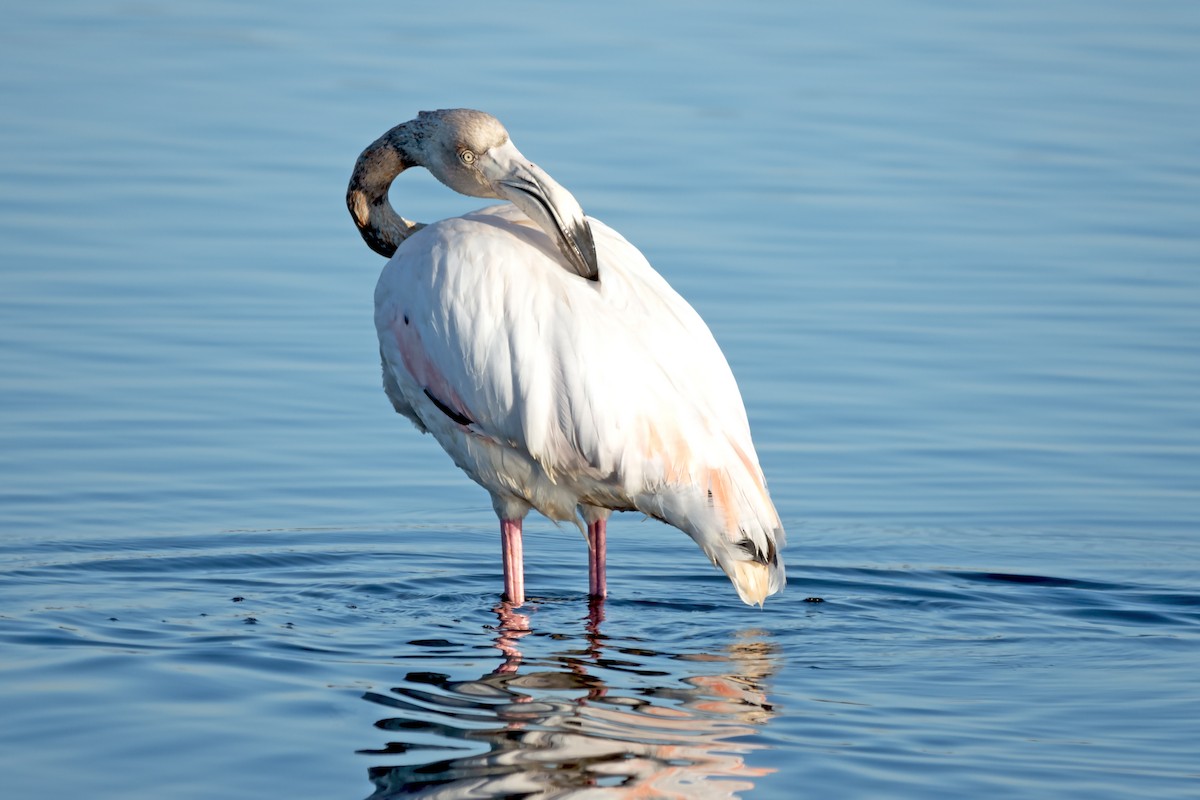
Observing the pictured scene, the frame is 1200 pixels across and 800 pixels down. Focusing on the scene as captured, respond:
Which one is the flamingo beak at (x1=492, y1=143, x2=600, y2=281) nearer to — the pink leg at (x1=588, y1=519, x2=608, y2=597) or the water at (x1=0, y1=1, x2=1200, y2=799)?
the pink leg at (x1=588, y1=519, x2=608, y2=597)

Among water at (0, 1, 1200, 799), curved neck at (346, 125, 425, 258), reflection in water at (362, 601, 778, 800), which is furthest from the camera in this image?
curved neck at (346, 125, 425, 258)

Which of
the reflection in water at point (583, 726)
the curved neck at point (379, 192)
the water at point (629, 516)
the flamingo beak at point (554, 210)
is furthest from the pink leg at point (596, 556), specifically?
the curved neck at point (379, 192)

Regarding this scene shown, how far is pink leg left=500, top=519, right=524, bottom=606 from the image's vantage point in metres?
7.81

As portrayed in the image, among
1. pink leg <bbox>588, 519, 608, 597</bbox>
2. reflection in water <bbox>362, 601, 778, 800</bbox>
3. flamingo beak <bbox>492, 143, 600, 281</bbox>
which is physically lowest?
reflection in water <bbox>362, 601, 778, 800</bbox>

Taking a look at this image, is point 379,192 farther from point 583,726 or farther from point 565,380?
point 583,726

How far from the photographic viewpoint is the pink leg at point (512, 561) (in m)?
7.81

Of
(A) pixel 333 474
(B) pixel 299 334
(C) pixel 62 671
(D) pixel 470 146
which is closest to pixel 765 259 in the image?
(B) pixel 299 334

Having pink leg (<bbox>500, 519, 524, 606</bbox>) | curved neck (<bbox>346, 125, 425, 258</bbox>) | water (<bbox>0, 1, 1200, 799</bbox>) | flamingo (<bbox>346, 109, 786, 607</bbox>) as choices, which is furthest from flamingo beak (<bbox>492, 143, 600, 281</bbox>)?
water (<bbox>0, 1, 1200, 799</bbox>)

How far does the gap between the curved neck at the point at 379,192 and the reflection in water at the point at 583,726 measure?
190cm

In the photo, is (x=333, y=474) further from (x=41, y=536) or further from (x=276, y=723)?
(x=276, y=723)

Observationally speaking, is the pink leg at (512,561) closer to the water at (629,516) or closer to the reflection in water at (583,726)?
the water at (629,516)

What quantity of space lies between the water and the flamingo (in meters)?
0.47

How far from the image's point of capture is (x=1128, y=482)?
9633 millimetres

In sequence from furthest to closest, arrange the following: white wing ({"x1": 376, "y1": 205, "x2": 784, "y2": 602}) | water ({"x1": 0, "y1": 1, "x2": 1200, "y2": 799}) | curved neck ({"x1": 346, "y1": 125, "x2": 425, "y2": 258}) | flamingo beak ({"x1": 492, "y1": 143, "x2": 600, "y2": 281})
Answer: curved neck ({"x1": 346, "y1": 125, "x2": 425, "y2": 258}) < flamingo beak ({"x1": 492, "y1": 143, "x2": 600, "y2": 281}) < white wing ({"x1": 376, "y1": 205, "x2": 784, "y2": 602}) < water ({"x1": 0, "y1": 1, "x2": 1200, "y2": 799})
